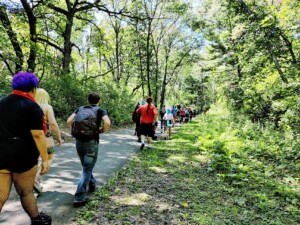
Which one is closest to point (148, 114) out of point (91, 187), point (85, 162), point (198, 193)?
point (198, 193)

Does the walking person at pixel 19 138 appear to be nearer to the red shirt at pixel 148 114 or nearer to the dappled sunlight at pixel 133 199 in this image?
the dappled sunlight at pixel 133 199

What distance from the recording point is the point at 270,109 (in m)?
15.0

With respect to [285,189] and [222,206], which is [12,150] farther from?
[285,189]

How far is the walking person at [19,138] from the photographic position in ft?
9.18

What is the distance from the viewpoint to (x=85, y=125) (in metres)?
4.50

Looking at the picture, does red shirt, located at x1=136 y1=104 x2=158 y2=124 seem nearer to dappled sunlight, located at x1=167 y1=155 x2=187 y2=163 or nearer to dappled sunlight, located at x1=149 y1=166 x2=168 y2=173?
dappled sunlight, located at x1=167 y1=155 x2=187 y2=163

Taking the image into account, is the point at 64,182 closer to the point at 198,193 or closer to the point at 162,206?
the point at 162,206

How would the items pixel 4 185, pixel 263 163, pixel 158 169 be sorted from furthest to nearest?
1. pixel 263 163
2. pixel 158 169
3. pixel 4 185

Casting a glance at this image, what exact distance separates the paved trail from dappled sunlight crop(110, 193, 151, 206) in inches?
34.6

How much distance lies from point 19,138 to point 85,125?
169cm

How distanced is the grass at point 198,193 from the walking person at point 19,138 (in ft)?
4.99

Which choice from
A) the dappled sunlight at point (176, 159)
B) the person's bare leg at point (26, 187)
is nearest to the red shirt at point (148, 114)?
the dappled sunlight at point (176, 159)

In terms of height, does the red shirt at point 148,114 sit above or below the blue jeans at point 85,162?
above

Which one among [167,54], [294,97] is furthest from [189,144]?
[167,54]
